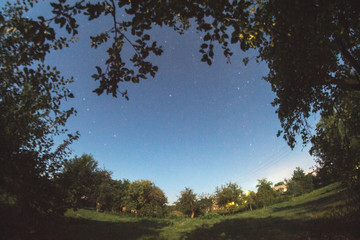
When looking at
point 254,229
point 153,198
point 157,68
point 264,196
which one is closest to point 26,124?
point 157,68

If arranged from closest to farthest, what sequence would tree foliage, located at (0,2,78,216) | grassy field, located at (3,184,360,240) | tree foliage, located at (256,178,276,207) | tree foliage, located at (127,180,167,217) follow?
tree foliage, located at (0,2,78,216) → grassy field, located at (3,184,360,240) → tree foliage, located at (127,180,167,217) → tree foliage, located at (256,178,276,207)

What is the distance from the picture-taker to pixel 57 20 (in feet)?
8.46

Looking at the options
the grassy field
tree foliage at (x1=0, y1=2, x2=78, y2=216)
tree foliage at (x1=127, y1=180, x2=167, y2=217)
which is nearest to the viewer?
tree foliage at (x1=0, y1=2, x2=78, y2=216)

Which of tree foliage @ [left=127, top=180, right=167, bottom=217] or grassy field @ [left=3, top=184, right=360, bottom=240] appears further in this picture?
tree foliage @ [left=127, top=180, right=167, bottom=217]

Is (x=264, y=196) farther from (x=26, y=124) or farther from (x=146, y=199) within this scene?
(x=26, y=124)

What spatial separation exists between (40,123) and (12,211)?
4569 mm

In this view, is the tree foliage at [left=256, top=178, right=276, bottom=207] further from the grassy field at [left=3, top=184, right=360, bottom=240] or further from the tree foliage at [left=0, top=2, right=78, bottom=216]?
the tree foliage at [left=0, top=2, right=78, bottom=216]

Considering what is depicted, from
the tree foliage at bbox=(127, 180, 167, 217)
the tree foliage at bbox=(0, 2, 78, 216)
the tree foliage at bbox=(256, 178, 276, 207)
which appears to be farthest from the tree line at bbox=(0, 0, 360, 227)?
the tree foliage at bbox=(256, 178, 276, 207)

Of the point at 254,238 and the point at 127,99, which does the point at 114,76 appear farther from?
the point at 254,238

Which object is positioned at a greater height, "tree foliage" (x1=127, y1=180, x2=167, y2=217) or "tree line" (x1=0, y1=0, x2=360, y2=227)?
"tree line" (x1=0, y1=0, x2=360, y2=227)

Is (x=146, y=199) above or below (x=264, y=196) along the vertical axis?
above

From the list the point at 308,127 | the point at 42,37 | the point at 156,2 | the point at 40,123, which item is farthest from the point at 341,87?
the point at 40,123

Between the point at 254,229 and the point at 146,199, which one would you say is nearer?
the point at 254,229

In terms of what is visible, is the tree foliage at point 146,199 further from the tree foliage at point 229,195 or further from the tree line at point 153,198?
the tree foliage at point 229,195
